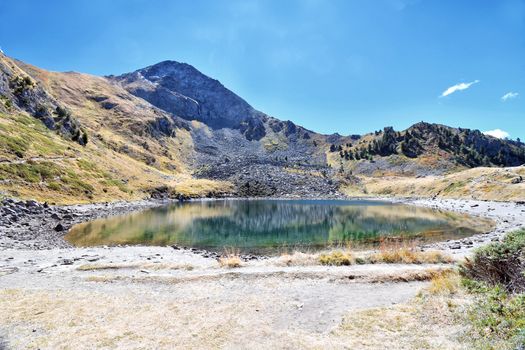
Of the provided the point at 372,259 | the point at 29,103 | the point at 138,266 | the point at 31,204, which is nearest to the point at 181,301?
the point at 138,266

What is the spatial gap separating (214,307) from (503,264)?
39.7 ft

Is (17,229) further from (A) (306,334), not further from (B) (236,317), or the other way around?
(A) (306,334)

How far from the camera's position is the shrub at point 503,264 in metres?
12.1

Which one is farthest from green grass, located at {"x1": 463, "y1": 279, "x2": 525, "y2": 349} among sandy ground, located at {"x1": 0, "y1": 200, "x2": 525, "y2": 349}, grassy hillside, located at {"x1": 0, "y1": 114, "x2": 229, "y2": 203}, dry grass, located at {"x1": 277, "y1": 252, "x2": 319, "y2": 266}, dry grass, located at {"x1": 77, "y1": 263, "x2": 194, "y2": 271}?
grassy hillside, located at {"x1": 0, "y1": 114, "x2": 229, "y2": 203}

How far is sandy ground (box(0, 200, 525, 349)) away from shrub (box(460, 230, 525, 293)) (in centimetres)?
286

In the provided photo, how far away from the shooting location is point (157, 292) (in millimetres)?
17234

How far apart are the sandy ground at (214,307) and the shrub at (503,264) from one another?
2.86 meters

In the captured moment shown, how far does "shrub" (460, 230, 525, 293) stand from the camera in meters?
12.1

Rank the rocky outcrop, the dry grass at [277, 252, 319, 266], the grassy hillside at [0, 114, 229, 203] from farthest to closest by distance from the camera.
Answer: the rocky outcrop < the grassy hillside at [0, 114, 229, 203] < the dry grass at [277, 252, 319, 266]

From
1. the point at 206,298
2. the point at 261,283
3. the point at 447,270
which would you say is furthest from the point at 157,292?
the point at 447,270

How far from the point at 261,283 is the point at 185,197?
126179 millimetres

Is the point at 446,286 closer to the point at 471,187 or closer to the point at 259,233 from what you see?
the point at 259,233

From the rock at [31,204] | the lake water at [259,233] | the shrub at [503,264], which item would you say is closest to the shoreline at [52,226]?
the rock at [31,204]

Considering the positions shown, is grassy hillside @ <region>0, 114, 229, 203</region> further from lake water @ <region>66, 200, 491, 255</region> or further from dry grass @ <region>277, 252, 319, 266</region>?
dry grass @ <region>277, 252, 319, 266</region>
